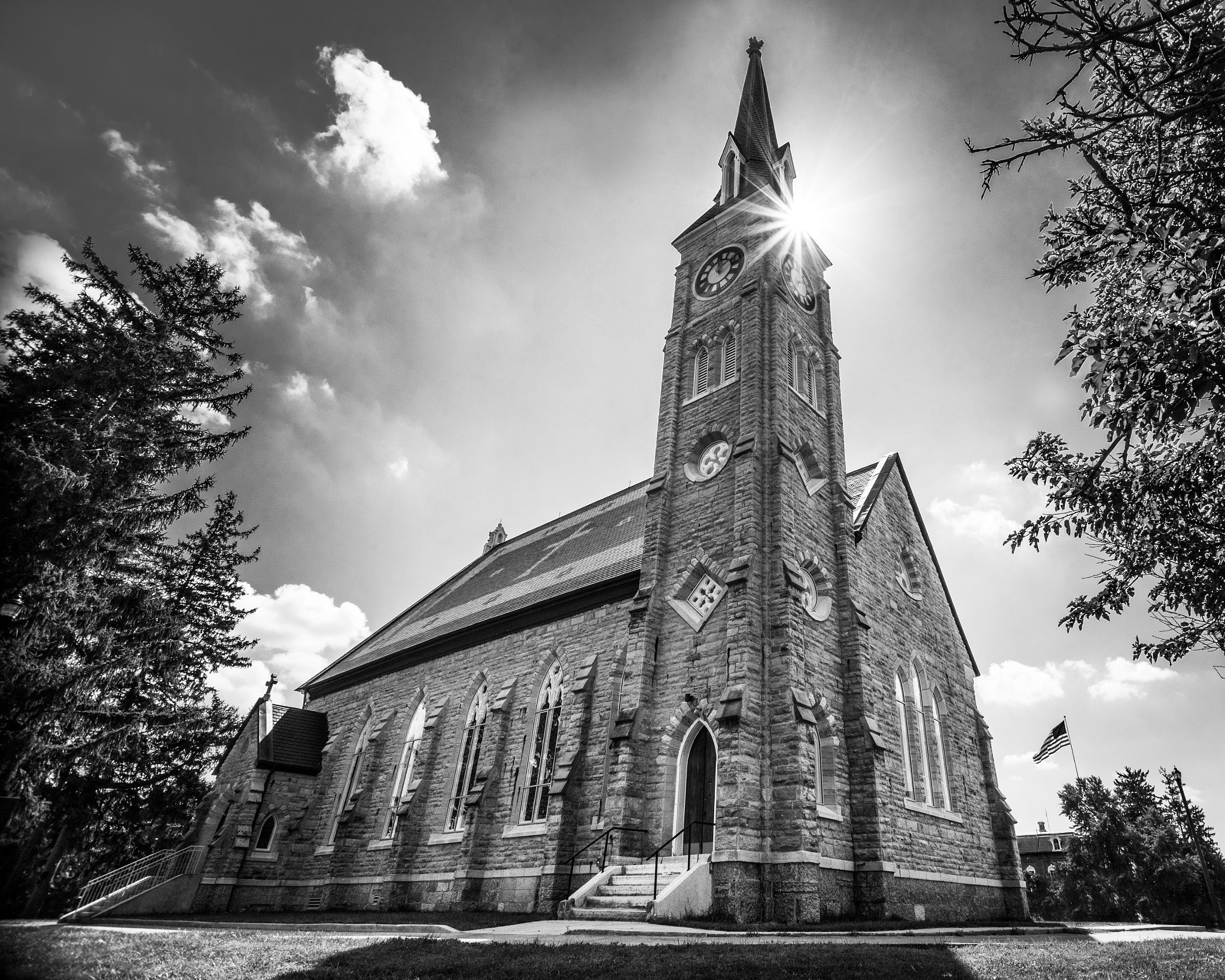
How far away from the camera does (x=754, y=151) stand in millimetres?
28562

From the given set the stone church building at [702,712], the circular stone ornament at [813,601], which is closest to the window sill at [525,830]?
the stone church building at [702,712]

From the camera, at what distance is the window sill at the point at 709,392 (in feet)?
66.9

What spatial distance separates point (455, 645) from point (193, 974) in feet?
56.6

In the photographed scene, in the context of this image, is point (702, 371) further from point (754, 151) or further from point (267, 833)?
point (267, 833)

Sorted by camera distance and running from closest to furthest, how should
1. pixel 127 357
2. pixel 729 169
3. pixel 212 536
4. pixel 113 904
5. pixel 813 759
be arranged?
pixel 813 759 → pixel 127 357 → pixel 113 904 → pixel 729 169 → pixel 212 536

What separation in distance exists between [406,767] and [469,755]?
144 inches

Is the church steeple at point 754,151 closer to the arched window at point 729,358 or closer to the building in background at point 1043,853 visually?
the arched window at point 729,358

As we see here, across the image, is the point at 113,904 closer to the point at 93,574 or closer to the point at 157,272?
the point at 93,574

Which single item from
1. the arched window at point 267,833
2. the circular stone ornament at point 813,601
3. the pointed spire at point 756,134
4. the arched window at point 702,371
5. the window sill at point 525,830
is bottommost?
the arched window at point 267,833

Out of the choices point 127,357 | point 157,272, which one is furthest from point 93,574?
point 157,272

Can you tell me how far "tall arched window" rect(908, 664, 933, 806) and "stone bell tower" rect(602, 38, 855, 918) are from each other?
12.0ft

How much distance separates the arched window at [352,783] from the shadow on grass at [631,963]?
57.8 ft

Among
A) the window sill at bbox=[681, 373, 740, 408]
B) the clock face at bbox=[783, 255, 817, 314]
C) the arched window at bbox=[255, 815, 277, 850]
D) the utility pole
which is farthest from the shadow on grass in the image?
the utility pole

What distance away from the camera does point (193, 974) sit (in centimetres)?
675
